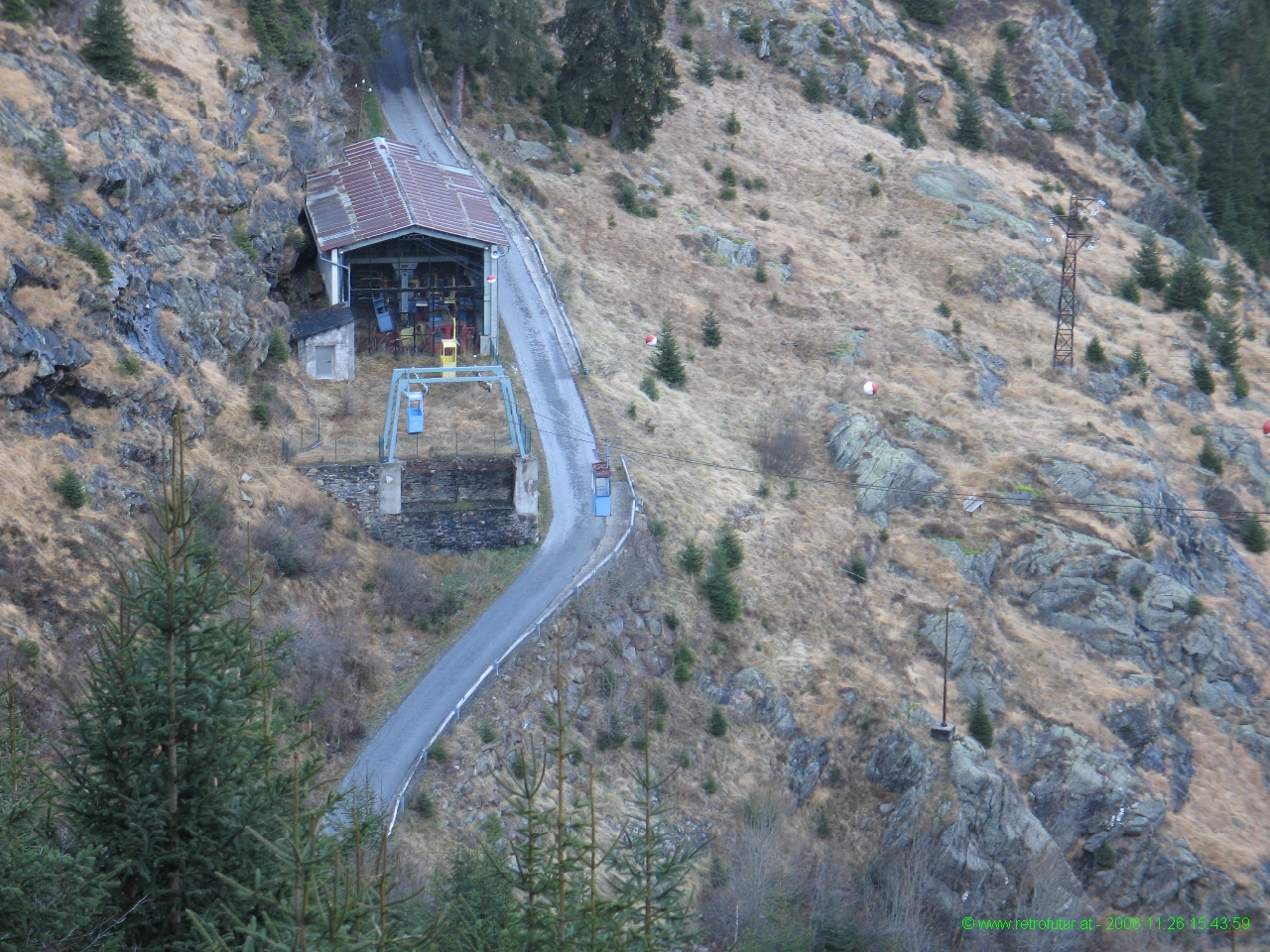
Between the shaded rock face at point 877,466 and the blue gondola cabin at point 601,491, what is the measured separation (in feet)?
33.2

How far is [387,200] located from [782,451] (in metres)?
14.8

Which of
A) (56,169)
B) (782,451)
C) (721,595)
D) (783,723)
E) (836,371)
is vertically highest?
(56,169)

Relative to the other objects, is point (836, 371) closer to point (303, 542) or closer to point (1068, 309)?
point (1068, 309)

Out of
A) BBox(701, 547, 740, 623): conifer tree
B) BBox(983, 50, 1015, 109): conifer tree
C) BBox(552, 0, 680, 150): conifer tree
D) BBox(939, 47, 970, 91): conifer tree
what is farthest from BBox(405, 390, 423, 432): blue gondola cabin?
BBox(983, 50, 1015, 109): conifer tree

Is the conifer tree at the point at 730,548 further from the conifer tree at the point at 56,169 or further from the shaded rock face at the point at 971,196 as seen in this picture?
the shaded rock face at the point at 971,196

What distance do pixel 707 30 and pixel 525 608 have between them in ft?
150

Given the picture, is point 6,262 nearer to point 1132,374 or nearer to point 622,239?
point 622,239

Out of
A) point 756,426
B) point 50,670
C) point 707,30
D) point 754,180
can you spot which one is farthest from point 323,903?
point 707,30

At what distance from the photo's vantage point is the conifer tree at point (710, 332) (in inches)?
1811

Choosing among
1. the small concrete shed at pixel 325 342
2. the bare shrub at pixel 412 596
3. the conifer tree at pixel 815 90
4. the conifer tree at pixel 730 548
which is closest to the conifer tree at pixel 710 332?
the conifer tree at pixel 730 548

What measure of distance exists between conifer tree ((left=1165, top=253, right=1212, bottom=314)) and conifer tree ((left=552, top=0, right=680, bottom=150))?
24433 mm

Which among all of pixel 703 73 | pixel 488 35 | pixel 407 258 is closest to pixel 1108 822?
pixel 407 258

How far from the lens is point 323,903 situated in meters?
10.3

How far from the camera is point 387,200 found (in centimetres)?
3825
